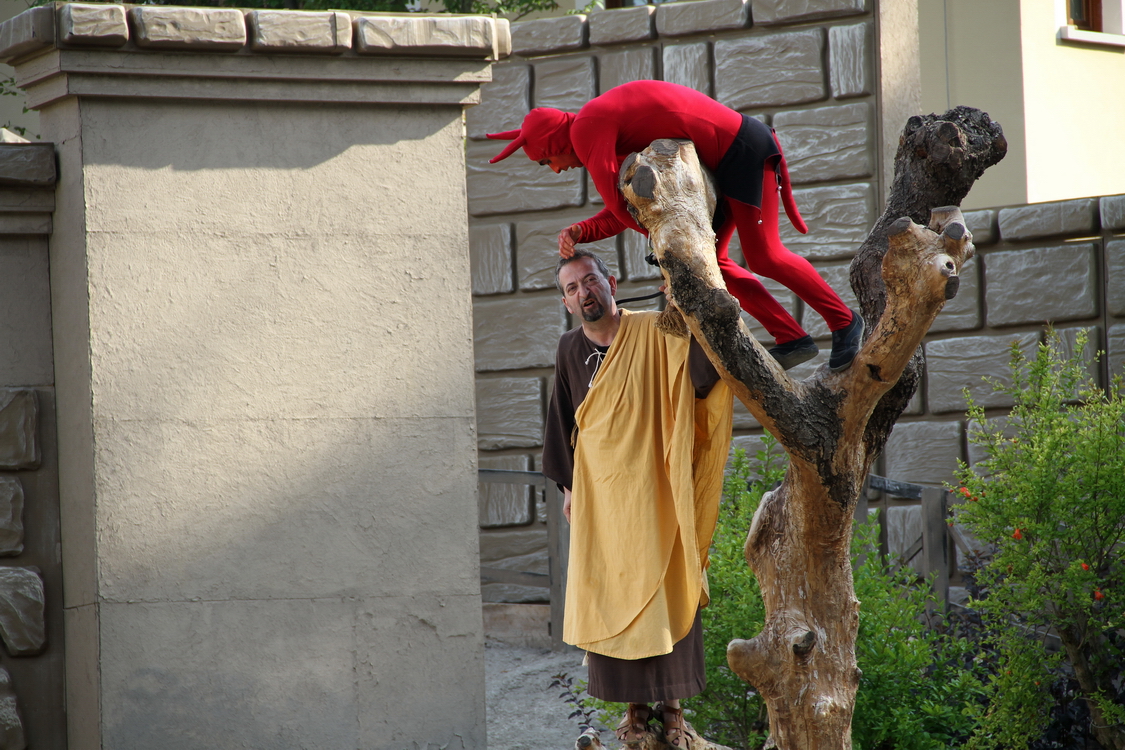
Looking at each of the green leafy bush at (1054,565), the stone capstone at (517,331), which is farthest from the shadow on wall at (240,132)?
the stone capstone at (517,331)

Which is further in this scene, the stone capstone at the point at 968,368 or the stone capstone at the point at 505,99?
the stone capstone at the point at 505,99

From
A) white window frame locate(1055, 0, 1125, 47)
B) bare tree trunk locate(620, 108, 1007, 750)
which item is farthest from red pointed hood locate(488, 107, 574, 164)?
white window frame locate(1055, 0, 1125, 47)

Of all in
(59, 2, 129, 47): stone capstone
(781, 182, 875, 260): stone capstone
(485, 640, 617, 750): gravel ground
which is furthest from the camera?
(781, 182, 875, 260): stone capstone

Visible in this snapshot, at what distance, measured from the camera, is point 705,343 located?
8.55 ft

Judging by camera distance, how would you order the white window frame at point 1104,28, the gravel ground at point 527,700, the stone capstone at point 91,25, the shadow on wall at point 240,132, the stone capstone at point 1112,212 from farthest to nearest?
the white window frame at point 1104,28
the stone capstone at point 1112,212
the gravel ground at point 527,700
the shadow on wall at point 240,132
the stone capstone at point 91,25

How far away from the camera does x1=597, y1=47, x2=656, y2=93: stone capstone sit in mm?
7609

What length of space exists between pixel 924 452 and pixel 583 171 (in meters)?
2.81

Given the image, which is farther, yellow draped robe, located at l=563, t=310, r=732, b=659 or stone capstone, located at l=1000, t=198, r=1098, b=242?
stone capstone, located at l=1000, t=198, r=1098, b=242

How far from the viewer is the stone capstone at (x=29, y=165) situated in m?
4.10

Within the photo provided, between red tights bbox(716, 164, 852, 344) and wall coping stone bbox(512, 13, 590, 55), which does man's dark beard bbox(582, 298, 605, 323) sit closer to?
red tights bbox(716, 164, 852, 344)

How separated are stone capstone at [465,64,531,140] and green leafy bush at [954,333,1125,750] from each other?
4.14 m

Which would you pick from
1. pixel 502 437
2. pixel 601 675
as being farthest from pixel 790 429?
pixel 502 437

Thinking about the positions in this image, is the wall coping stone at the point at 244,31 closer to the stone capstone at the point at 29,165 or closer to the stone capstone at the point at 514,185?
the stone capstone at the point at 29,165

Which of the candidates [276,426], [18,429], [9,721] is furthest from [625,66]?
[9,721]
